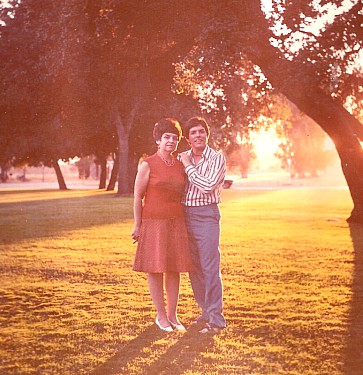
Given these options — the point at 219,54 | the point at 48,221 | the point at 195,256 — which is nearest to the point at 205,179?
the point at 195,256

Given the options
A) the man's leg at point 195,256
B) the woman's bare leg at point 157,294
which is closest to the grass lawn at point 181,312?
the woman's bare leg at point 157,294

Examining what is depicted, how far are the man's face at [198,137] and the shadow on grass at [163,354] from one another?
1.85m

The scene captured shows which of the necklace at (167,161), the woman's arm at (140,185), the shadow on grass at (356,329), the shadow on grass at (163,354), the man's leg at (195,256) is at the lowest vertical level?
the shadow on grass at (356,329)

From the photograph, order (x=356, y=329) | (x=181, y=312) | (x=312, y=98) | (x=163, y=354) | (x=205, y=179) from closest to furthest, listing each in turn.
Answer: (x=163, y=354) < (x=205, y=179) < (x=356, y=329) < (x=181, y=312) < (x=312, y=98)

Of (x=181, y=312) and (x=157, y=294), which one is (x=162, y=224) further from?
(x=181, y=312)

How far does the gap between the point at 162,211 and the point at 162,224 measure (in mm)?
127

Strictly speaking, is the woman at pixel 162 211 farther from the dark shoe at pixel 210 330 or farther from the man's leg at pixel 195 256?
the dark shoe at pixel 210 330

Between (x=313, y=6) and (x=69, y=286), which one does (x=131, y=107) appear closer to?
(x=313, y=6)

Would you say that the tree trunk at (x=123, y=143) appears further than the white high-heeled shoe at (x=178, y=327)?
Yes

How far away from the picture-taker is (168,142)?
6.58 meters

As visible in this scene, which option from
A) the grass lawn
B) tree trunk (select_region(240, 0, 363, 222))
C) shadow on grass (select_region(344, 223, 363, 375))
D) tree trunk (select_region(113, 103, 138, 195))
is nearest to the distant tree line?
tree trunk (select_region(240, 0, 363, 222))

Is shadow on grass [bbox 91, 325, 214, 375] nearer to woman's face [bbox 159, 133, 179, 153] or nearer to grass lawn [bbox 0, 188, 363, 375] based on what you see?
grass lawn [bbox 0, 188, 363, 375]

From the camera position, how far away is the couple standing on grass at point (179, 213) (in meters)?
6.57

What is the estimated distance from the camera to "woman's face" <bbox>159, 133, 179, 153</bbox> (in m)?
6.57
